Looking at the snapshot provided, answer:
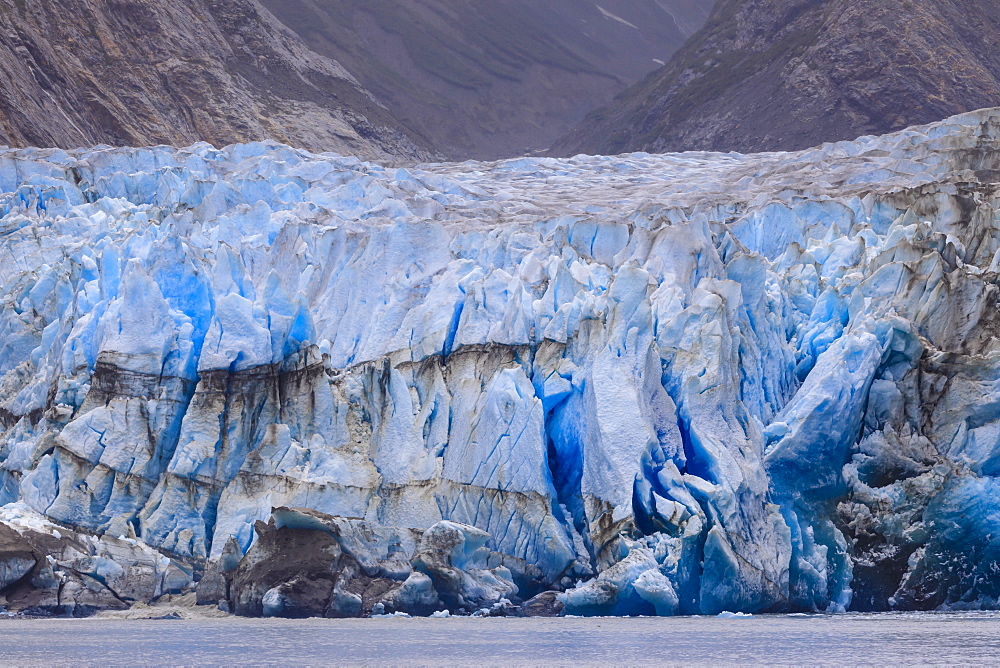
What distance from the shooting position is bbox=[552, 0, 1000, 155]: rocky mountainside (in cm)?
4650

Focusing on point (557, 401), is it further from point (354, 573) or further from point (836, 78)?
point (836, 78)

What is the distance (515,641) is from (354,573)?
2415 millimetres

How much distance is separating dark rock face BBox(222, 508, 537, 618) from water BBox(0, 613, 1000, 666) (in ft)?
0.80

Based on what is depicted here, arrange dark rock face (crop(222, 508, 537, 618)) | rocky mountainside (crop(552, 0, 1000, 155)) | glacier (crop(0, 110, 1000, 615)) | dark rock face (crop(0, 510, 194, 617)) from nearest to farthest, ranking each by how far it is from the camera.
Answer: dark rock face (crop(222, 508, 537, 618)) < dark rock face (crop(0, 510, 194, 617)) < glacier (crop(0, 110, 1000, 615)) < rocky mountainside (crop(552, 0, 1000, 155))

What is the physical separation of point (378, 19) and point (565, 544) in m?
71.9

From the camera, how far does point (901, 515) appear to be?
50.6ft

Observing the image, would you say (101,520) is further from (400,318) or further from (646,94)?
(646,94)

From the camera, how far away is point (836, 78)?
160 ft

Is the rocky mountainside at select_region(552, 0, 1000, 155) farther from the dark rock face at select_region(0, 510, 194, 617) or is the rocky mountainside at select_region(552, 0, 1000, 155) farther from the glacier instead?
the dark rock face at select_region(0, 510, 194, 617)

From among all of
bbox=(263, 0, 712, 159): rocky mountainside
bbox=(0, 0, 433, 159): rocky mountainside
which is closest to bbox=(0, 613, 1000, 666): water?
bbox=(0, 0, 433, 159): rocky mountainside

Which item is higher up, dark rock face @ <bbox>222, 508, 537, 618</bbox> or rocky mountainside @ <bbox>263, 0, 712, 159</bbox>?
rocky mountainside @ <bbox>263, 0, 712, 159</bbox>

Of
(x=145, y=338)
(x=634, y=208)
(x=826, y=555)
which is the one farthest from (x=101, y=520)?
(x=634, y=208)

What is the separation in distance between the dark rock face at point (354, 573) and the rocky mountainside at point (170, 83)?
21.1 m

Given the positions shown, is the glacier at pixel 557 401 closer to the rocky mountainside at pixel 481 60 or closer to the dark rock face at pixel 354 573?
the dark rock face at pixel 354 573
